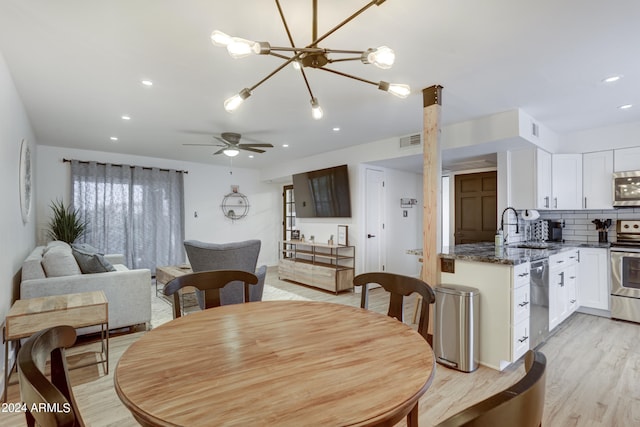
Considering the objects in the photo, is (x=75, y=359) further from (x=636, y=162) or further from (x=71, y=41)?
(x=636, y=162)

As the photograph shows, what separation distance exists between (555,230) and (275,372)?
5.04 m

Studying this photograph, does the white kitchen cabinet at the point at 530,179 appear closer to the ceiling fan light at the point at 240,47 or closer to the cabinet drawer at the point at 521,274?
the cabinet drawer at the point at 521,274

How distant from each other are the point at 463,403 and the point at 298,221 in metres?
5.18

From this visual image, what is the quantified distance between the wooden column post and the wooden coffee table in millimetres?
2844

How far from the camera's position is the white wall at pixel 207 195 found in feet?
17.8

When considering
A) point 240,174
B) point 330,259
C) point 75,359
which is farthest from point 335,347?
point 240,174

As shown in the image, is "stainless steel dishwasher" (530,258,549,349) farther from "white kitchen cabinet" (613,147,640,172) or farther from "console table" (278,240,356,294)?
"console table" (278,240,356,294)

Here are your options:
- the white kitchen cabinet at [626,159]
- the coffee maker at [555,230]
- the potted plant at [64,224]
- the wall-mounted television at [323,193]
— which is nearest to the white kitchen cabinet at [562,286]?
the coffee maker at [555,230]

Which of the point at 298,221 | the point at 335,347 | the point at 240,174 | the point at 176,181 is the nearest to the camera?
the point at 335,347

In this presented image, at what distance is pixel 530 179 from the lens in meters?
4.13

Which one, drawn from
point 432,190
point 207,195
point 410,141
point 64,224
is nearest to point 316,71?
point 432,190

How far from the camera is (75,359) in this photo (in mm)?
2855

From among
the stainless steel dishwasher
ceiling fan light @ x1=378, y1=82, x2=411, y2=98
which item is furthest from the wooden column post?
ceiling fan light @ x1=378, y1=82, x2=411, y2=98

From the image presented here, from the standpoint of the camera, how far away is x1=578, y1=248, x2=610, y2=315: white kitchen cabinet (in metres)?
3.92
